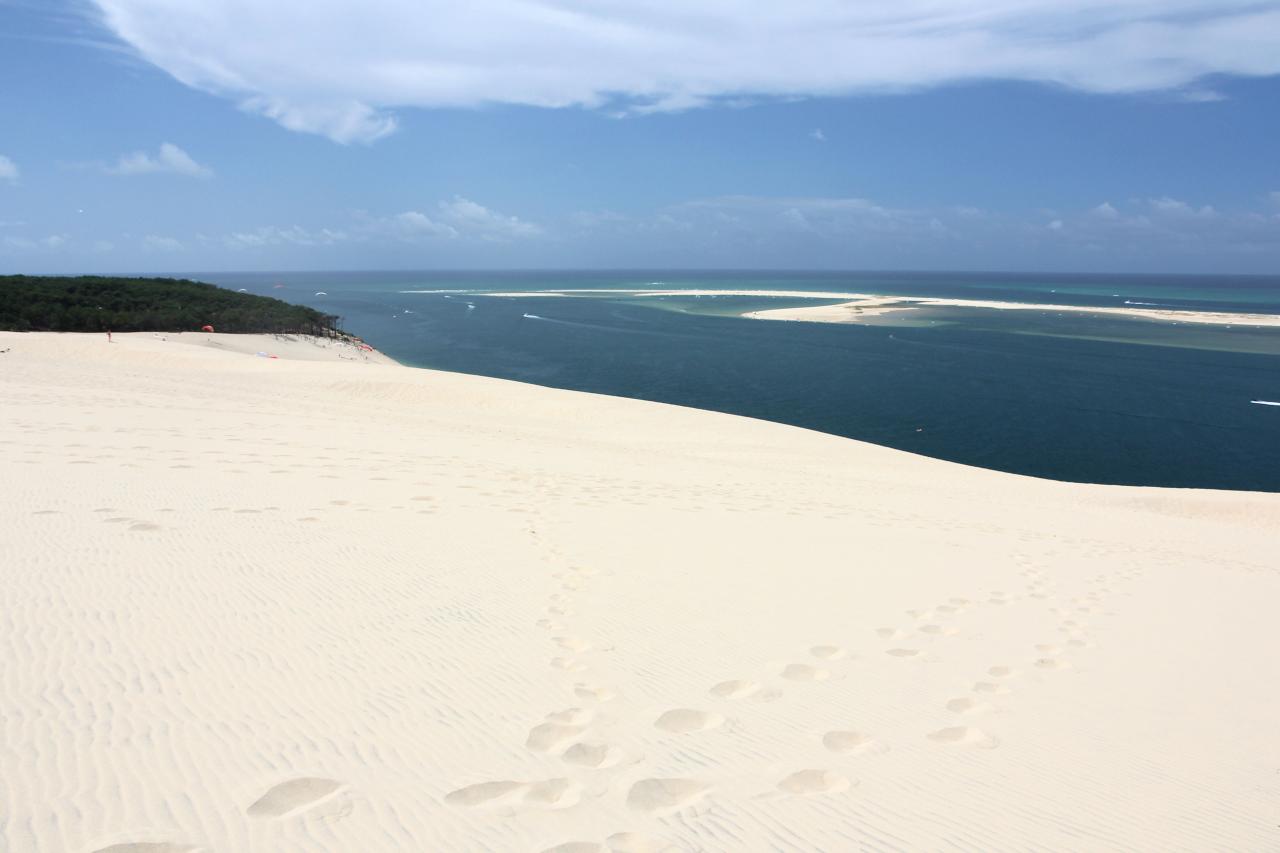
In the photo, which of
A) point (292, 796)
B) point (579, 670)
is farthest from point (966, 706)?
point (292, 796)

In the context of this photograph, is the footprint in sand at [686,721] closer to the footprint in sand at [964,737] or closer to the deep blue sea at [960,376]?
the footprint in sand at [964,737]

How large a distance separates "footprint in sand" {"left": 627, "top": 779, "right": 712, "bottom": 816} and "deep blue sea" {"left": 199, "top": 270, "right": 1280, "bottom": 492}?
79.3 ft

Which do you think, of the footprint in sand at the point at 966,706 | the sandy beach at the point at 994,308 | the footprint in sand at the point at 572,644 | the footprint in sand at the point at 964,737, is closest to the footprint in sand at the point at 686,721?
the footprint in sand at the point at 572,644

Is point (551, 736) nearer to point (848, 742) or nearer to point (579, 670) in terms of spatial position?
point (579, 670)

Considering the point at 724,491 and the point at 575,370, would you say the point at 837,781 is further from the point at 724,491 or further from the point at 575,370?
the point at 575,370

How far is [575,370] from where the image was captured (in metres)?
45.7

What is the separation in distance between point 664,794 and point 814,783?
0.69 meters

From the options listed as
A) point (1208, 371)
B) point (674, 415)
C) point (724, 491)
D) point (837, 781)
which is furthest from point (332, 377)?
point (1208, 371)

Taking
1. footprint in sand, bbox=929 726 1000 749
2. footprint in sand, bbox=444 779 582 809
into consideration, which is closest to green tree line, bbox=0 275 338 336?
footprint in sand, bbox=444 779 582 809

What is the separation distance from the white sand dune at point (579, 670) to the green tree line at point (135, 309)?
115 feet

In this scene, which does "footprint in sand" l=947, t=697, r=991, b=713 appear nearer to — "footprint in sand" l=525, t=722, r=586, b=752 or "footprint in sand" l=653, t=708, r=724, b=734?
"footprint in sand" l=653, t=708, r=724, b=734

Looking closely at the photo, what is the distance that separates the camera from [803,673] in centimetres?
468

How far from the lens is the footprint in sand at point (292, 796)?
291 cm

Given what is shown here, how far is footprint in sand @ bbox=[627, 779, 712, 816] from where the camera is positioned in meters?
3.17
